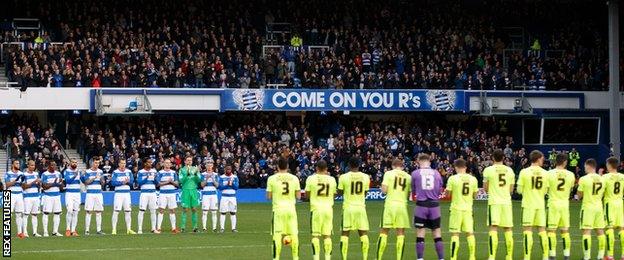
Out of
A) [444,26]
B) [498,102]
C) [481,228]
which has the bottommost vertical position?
A: [481,228]

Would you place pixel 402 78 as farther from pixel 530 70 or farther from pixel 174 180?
pixel 174 180

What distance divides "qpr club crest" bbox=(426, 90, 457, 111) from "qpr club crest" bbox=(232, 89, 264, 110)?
8.33m

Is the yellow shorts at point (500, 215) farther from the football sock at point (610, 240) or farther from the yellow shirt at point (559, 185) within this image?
the football sock at point (610, 240)

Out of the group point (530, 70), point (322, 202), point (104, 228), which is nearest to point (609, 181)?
point (322, 202)

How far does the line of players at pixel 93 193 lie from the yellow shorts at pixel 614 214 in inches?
461

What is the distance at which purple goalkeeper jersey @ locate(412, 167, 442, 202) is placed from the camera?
77.7 ft

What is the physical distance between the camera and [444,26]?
61844 millimetres

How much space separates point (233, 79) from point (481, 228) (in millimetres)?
20727

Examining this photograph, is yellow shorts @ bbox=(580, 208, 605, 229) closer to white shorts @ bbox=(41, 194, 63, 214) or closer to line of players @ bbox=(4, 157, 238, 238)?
line of players @ bbox=(4, 157, 238, 238)

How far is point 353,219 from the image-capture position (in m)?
23.9

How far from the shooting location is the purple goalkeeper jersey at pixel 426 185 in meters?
23.7

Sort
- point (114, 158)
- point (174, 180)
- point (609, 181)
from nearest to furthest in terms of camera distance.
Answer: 1. point (609, 181)
2. point (174, 180)
3. point (114, 158)

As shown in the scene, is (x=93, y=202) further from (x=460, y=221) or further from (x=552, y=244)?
(x=552, y=244)

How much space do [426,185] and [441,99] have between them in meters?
33.4
